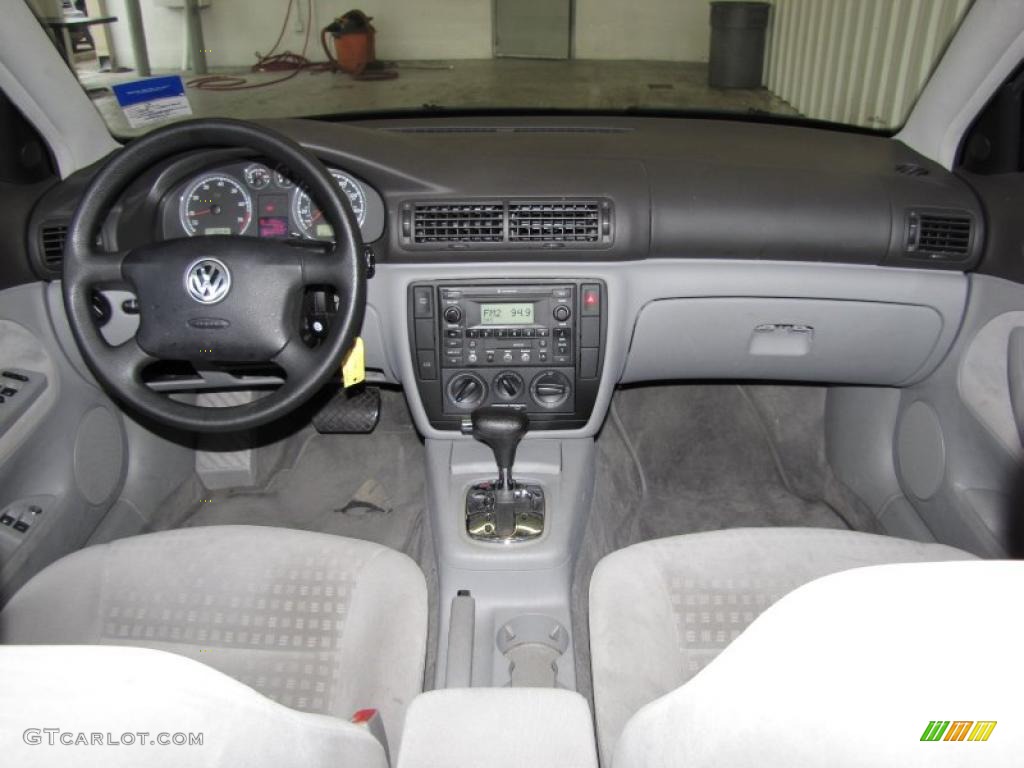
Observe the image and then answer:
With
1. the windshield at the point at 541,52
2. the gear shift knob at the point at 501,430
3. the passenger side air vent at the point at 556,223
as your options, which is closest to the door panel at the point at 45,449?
the gear shift knob at the point at 501,430

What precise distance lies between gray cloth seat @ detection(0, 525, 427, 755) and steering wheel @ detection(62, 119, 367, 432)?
0.90 ft

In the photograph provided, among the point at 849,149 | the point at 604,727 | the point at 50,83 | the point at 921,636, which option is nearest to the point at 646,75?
the point at 849,149

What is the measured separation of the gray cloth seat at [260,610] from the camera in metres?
1.54

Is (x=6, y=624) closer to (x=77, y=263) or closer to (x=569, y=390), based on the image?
(x=77, y=263)

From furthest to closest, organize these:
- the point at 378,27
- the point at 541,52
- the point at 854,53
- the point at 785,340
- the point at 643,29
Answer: the point at 378,27, the point at 541,52, the point at 643,29, the point at 854,53, the point at 785,340

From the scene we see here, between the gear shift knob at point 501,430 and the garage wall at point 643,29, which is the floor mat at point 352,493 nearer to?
the gear shift knob at point 501,430

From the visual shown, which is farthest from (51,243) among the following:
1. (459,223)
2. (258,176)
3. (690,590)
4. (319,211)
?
(690,590)

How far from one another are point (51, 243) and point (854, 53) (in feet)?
18.8

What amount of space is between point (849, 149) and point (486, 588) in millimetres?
1445

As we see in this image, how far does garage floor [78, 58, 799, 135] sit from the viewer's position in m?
7.00

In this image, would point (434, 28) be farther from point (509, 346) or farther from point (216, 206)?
point (509, 346)

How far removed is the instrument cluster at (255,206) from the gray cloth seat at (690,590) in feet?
3.22

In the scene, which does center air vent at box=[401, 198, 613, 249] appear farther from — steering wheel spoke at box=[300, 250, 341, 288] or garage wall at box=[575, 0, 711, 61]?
garage wall at box=[575, 0, 711, 61]

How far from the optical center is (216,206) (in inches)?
79.7
